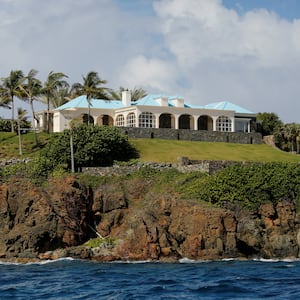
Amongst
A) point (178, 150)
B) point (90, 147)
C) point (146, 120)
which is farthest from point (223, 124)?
point (90, 147)

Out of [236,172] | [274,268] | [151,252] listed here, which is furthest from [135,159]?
[274,268]

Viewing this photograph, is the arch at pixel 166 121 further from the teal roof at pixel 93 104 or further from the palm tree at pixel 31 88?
the palm tree at pixel 31 88

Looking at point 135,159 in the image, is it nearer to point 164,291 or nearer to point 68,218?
point 68,218

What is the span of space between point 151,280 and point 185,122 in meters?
52.6

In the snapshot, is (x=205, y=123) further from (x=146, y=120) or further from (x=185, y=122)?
(x=146, y=120)

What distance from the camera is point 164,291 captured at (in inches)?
1547

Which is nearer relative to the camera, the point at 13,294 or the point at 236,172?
the point at 13,294

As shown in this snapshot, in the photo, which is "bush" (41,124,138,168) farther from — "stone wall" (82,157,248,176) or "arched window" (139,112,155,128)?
"arched window" (139,112,155,128)

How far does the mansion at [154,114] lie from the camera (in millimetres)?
90375

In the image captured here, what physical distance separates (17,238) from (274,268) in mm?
18610

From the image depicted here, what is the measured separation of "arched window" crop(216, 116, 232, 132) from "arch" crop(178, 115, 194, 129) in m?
3.15

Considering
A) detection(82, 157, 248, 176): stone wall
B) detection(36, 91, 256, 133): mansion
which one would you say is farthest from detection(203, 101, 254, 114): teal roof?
detection(82, 157, 248, 176): stone wall

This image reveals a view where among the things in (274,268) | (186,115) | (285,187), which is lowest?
(274,268)

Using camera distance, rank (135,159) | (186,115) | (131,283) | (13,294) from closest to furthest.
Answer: (13,294)
(131,283)
(135,159)
(186,115)
